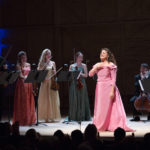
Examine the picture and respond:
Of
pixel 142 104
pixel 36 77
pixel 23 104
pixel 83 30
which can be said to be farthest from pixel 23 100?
pixel 83 30

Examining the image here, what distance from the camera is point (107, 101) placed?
782 centimetres

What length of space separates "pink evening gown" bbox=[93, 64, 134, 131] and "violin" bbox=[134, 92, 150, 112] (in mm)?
1340

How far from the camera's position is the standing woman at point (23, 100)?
908 centimetres

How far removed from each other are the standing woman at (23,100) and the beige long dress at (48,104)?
1.29 ft

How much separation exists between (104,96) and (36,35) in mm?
6121

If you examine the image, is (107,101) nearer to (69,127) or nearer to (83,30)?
(69,127)

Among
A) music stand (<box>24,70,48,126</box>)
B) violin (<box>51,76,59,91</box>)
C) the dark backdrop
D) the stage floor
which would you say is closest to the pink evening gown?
the stage floor

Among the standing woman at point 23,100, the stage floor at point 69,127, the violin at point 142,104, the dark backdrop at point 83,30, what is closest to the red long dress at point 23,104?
the standing woman at point 23,100

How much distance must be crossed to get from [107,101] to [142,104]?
1527 millimetres

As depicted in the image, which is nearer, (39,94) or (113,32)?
(39,94)

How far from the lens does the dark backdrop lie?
12.7m

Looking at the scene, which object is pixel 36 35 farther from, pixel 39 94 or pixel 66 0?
pixel 39 94

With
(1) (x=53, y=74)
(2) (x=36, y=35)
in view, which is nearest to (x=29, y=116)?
(1) (x=53, y=74)

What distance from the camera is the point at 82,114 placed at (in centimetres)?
973
